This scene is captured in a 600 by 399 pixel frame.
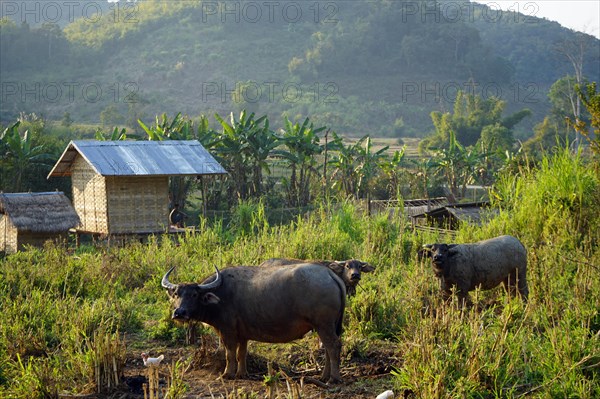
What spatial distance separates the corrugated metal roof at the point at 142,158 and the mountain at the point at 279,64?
110ft

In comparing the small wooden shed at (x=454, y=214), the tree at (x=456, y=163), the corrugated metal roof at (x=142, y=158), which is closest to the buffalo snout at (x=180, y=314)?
the small wooden shed at (x=454, y=214)

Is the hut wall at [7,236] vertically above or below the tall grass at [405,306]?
below

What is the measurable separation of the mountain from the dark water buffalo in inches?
1759

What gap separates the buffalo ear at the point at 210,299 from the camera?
6.52m

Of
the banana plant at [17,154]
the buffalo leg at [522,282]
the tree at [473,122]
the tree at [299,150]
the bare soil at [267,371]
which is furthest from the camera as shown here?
the tree at [473,122]

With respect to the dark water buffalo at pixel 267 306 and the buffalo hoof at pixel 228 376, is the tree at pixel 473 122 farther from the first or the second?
the buffalo hoof at pixel 228 376

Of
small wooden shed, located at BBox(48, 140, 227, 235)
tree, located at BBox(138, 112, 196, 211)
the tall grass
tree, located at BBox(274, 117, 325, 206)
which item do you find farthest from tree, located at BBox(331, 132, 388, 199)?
the tall grass

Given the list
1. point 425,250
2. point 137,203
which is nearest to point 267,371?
Answer: point 425,250

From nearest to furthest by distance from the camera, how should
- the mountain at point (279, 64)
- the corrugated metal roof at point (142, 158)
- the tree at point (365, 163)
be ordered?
the corrugated metal roof at point (142, 158)
the tree at point (365, 163)
the mountain at point (279, 64)

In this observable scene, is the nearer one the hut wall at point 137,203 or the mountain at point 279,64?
the hut wall at point 137,203

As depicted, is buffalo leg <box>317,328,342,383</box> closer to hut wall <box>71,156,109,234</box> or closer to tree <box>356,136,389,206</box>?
hut wall <box>71,156,109,234</box>

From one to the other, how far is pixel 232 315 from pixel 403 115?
57.7 metres

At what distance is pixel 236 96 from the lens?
5909 centimetres

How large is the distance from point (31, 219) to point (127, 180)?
1.99m
